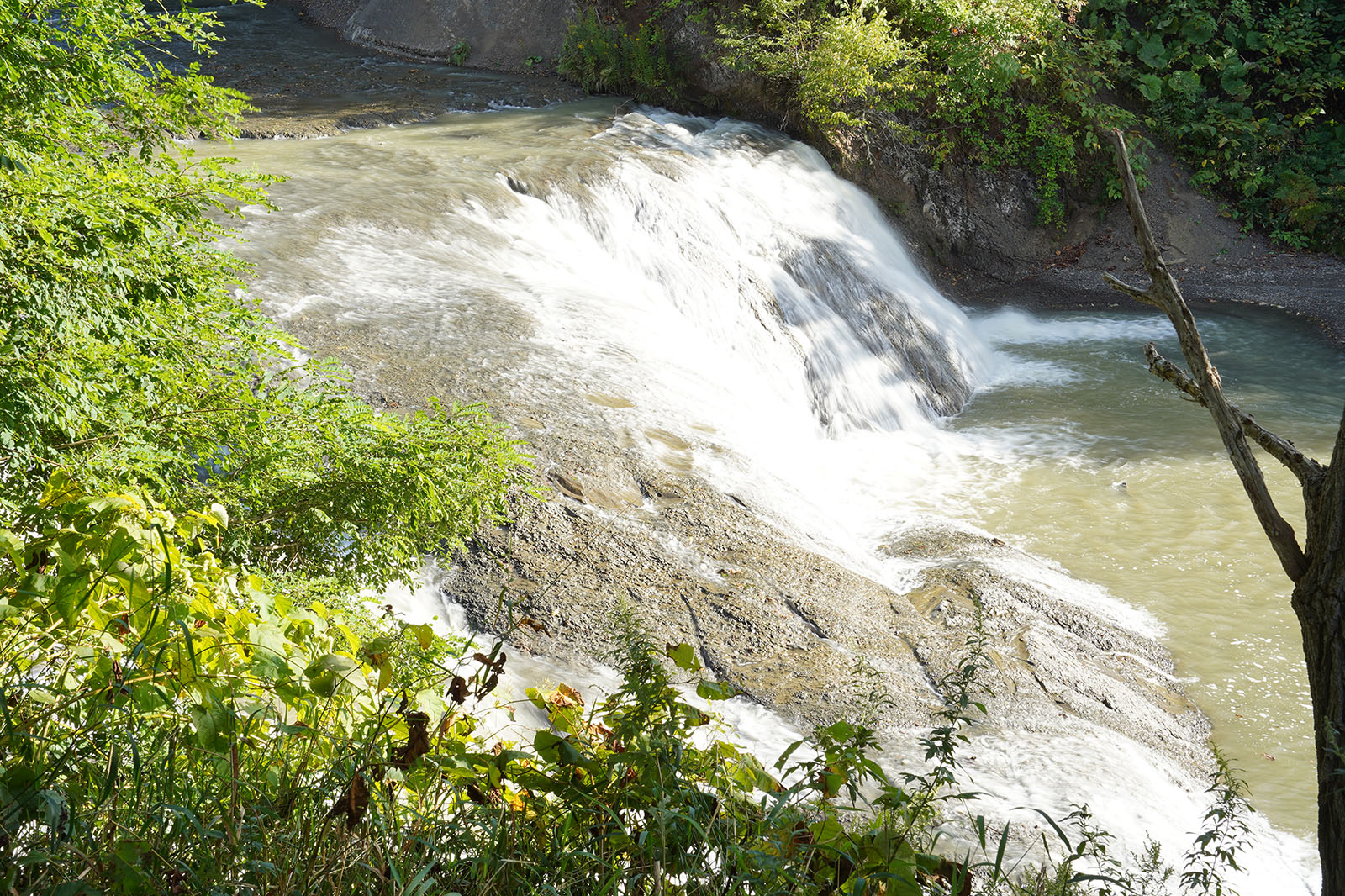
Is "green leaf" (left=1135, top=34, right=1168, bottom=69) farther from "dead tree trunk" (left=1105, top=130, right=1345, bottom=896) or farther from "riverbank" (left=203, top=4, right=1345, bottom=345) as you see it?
"dead tree trunk" (left=1105, top=130, right=1345, bottom=896)

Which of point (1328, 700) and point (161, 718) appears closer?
point (161, 718)

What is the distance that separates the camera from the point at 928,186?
14375 mm

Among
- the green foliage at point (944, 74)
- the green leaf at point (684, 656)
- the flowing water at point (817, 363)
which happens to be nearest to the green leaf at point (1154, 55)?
the green foliage at point (944, 74)

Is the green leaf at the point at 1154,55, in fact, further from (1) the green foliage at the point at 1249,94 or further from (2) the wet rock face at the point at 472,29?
(2) the wet rock face at the point at 472,29

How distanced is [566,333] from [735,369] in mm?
2400

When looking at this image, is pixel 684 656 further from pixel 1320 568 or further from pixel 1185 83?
pixel 1185 83

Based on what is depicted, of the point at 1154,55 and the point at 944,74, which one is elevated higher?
the point at 1154,55

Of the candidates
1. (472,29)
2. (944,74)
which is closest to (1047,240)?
(944,74)

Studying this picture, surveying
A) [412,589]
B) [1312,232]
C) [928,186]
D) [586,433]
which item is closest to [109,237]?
[412,589]

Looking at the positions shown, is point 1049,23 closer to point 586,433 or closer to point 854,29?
point 854,29

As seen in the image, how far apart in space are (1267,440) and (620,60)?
45.4ft

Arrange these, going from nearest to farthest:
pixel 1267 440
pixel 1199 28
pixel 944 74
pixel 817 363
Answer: pixel 1267 440
pixel 817 363
pixel 944 74
pixel 1199 28

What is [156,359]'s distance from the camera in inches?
120

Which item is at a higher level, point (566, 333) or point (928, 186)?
point (928, 186)
